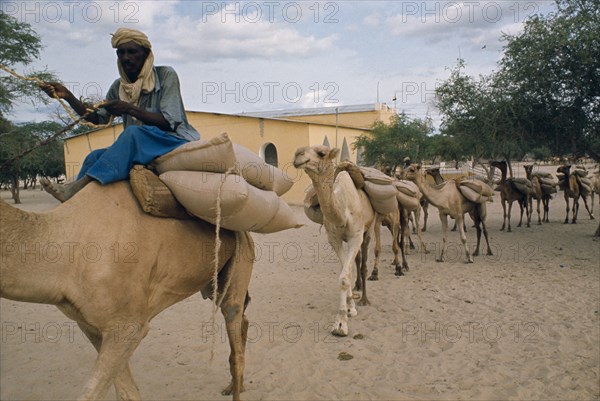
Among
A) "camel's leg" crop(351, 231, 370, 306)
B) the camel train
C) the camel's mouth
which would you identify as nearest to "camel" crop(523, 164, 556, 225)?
"camel's leg" crop(351, 231, 370, 306)

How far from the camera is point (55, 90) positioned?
Result: 121 inches

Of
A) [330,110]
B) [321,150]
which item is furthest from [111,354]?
[330,110]

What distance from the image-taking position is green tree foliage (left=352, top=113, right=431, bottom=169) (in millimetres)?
25766

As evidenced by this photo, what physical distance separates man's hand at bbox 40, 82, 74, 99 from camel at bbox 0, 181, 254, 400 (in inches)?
24.8

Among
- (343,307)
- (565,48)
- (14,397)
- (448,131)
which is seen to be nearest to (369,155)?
(448,131)

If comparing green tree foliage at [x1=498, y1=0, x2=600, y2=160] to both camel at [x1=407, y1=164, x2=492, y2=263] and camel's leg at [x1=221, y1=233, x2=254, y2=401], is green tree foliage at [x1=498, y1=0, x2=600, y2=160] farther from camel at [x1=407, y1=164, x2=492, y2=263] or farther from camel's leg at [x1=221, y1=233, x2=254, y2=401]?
camel's leg at [x1=221, y1=233, x2=254, y2=401]

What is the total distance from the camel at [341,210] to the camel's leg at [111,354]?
2.86 m

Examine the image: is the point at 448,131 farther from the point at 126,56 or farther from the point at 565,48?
the point at 126,56

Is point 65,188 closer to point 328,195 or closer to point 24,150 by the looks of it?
point 24,150

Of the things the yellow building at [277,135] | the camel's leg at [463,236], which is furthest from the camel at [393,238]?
the yellow building at [277,135]

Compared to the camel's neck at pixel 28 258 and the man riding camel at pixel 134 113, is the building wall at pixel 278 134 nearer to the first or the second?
the man riding camel at pixel 134 113

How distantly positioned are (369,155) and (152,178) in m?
24.3

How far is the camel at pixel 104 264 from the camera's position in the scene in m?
2.47

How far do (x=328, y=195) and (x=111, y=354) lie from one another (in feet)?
12.2
